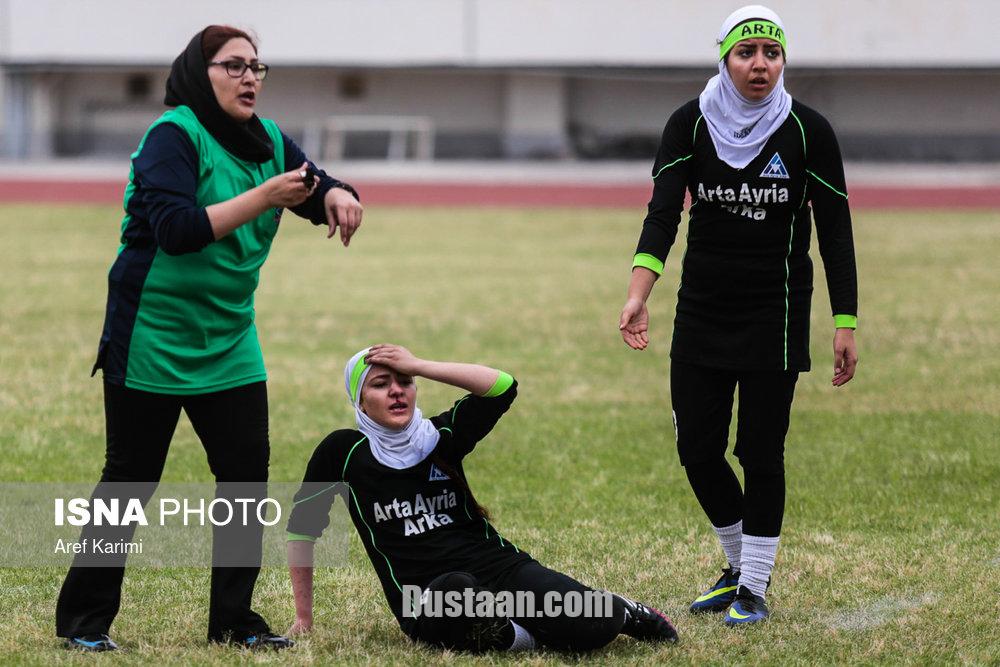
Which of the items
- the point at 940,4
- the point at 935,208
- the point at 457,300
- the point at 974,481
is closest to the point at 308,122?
the point at 940,4

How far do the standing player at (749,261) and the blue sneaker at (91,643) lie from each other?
1.95m

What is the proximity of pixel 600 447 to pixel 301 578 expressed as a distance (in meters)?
3.79

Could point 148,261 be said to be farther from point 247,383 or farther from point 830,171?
point 830,171

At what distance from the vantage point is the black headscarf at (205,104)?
4.30 meters

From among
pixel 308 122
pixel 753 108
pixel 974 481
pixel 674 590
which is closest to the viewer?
pixel 753 108

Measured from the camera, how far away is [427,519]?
4.61 meters

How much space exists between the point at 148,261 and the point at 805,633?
241cm

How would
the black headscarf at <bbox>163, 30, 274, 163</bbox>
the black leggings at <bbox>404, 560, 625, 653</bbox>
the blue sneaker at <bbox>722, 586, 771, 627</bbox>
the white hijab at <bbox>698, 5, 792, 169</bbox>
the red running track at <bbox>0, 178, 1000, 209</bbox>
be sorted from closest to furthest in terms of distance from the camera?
the black headscarf at <bbox>163, 30, 274, 163</bbox> < the black leggings at <bbox>404, 560, 625, 653</bbox> < the white hijab at <bbox>698, 5, 792, 169</bbox> < the blue sneaker at <bbox>722, 586, 771, 627</bbox> < the red running track at <bbox>0, 178, 1000, 209</bbox>

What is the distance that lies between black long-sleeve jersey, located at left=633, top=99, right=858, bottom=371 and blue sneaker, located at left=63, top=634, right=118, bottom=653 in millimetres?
2091

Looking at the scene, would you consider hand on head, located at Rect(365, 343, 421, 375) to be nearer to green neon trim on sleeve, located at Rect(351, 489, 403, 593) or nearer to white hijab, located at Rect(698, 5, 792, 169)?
green neon trim on sleeve, located at Rect(351, 489, 403, 593)

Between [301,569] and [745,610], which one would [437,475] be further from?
[745,610]

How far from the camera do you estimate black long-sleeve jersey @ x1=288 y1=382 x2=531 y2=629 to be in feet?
15.0

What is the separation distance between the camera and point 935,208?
26.6m

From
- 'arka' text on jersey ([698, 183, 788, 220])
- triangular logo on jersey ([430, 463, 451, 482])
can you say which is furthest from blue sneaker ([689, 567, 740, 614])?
'arka' text on jersey ([698, 183, 788, 220])
